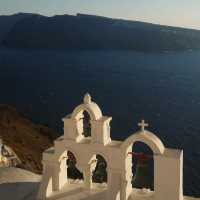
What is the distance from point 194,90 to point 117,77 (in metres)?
35.2

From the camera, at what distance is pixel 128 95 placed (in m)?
91.9

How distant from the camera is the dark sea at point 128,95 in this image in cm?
5537

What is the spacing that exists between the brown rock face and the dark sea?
208 inches

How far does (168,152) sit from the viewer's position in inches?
479

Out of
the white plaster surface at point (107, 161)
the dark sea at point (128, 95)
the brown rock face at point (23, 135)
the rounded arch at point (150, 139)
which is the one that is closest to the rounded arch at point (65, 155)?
the white plaster surface at point (107, 161)

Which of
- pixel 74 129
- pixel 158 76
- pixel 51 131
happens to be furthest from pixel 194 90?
pixel 74 129

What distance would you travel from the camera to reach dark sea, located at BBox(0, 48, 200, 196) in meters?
55.4

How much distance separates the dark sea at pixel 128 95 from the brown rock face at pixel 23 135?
528cm

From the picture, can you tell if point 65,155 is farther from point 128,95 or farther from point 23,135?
point 128,95

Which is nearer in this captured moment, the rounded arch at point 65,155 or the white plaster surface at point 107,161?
the white plaster surface at point 107,161

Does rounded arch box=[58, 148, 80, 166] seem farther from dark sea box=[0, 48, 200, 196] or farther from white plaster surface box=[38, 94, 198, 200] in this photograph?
dark sea box=[0, 48, 200, 196]

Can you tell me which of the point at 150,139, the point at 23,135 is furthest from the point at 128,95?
the point at 150,139

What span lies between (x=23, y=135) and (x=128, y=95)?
47171mm

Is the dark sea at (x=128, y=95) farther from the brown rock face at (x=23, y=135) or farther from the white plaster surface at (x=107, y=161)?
the white plaster surface at (x=107, y=161)
